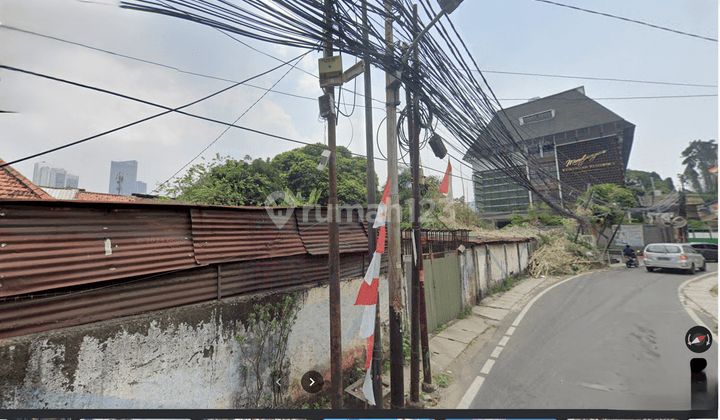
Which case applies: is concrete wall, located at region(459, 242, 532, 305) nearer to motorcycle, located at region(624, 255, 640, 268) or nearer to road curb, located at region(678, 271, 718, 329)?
motorcycle, located at region(624, 255, 640, 268)

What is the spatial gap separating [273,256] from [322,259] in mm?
719

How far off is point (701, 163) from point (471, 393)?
3419 mm

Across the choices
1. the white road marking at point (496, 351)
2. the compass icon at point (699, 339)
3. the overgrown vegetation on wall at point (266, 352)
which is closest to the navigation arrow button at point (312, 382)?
the overgrown vegetation on wall at point (266, 352)

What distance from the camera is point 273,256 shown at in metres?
2.94

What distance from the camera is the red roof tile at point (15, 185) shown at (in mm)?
4086

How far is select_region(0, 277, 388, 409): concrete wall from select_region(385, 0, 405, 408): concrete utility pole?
111 cm

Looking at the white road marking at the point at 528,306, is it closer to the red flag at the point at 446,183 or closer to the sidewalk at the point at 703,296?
the sidewalk at the point at 703,296

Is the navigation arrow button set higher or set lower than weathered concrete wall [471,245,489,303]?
lower

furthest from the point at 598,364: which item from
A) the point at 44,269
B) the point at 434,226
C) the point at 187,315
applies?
the point at 434,226

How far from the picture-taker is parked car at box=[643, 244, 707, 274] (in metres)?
A: 2.78

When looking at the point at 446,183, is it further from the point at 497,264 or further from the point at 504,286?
the point at 504,286

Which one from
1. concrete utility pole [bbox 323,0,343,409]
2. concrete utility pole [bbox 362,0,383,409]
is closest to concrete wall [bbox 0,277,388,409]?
concrete utility pole [bbox 323,0,343,409]

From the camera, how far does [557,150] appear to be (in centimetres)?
687

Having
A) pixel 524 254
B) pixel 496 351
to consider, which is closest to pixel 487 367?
pixel 496 351
